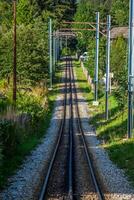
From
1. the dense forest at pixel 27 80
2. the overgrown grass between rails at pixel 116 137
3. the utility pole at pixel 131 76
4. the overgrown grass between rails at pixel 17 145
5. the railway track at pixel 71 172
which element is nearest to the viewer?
the railway track at pixel 71 172

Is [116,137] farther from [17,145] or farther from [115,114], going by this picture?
[115,114]

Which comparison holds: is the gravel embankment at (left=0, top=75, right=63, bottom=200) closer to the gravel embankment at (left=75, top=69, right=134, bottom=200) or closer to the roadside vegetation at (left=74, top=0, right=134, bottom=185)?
the gravel embankment at (left=75, top=69, right=134, bottom=200)

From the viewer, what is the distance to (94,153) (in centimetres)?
2714

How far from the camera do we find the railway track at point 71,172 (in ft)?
54.3

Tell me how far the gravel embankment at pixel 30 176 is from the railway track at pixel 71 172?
0.31 m

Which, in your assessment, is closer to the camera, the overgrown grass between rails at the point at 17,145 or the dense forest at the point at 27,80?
the overgrown grass between rails at the point at 17,145

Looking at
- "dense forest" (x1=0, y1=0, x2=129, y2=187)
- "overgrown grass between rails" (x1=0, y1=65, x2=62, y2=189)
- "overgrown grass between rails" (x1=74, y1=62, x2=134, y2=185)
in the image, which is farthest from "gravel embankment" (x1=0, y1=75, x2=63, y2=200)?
"overgrown grass between rails" (x1=74, y1=62, x2=134, y2=185)

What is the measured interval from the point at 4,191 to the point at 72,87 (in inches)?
2450

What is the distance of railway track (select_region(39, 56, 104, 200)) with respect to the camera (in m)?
16.5

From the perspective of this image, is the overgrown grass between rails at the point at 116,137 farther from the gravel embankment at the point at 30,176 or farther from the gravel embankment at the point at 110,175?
the gravel embankment at the point at 30,176

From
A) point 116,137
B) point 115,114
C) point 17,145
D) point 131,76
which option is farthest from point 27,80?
point 17,145

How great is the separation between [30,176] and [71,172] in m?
1.61

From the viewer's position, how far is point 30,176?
1981 cm

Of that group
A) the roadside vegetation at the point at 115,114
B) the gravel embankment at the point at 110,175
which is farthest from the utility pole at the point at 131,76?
the gravel embankment at the point at 110,175
